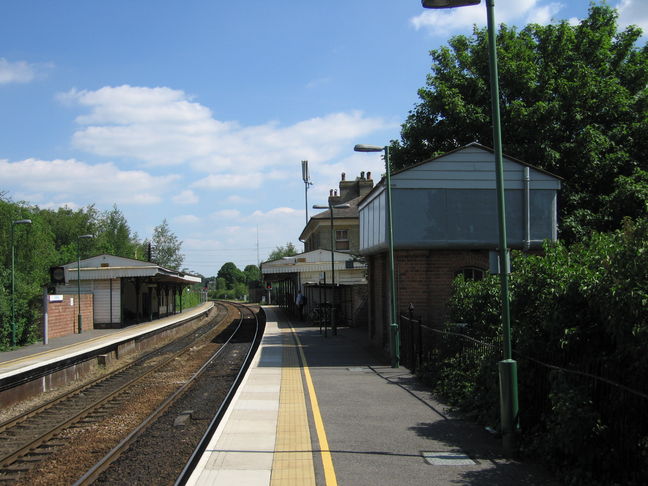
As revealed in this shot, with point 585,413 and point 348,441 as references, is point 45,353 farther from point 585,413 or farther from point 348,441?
point 585,413

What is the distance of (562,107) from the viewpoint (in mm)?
22188

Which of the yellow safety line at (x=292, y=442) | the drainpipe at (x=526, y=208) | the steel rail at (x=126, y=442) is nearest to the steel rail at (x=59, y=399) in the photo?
the steel rail at (x=126, y=442)

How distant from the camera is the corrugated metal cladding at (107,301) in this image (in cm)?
3406

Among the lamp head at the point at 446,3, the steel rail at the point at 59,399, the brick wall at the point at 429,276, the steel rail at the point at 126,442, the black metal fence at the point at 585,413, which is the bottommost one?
the steel rail at the point at 59,399

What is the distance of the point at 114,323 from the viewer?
111 ft

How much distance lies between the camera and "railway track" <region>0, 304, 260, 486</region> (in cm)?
811

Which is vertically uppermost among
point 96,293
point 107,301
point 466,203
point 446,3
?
point 446,3

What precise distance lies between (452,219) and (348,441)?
392 inches

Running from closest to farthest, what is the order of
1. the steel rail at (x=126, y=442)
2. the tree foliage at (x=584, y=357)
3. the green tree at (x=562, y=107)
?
the tree foliage at (x=584, y=357) < the steel rail at (x=126, y=442) < the green tree at (x=562, y=107)

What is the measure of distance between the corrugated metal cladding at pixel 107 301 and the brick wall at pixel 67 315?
107 cm

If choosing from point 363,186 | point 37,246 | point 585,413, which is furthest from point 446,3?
point 37,246

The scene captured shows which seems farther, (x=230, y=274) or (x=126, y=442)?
(x=230, y=274)

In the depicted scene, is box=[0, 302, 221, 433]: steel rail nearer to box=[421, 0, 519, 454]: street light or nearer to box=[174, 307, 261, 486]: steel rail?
box=[174, 307, 261, 486]: steel rail

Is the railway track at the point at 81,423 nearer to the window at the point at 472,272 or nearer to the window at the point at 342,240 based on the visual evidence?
the window at the point at 472,272
